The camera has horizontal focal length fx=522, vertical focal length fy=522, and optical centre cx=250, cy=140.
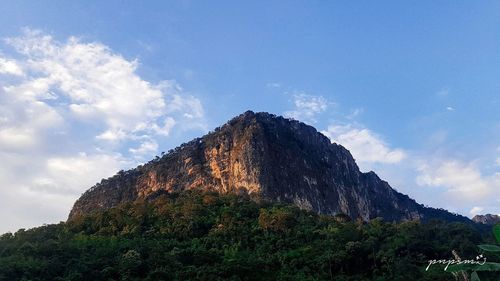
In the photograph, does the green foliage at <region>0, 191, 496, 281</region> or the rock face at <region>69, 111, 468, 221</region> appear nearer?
the green foliage at <region>0, 191, 496, 281</region>

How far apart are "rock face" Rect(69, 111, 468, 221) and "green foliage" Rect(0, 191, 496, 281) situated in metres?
14.6

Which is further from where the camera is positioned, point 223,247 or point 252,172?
point 252,172

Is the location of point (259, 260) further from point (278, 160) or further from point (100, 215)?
point (278, 160)

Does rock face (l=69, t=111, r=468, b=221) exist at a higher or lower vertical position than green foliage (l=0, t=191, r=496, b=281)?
higher

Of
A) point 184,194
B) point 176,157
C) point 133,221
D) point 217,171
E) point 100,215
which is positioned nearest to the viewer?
point 133,221

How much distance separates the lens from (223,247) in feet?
103

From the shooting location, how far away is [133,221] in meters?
37.4

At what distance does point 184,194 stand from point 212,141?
12.7 m

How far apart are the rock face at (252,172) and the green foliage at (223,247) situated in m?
14.6

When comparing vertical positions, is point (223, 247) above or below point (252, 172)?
below

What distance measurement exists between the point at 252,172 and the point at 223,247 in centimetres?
2488

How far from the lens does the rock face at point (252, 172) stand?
188 feet

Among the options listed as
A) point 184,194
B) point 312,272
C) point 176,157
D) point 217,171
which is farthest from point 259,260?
point 176,157

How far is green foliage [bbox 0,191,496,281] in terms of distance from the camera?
24.4 m
